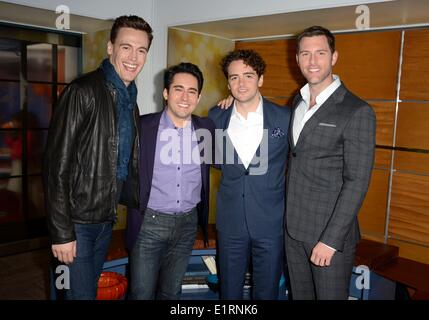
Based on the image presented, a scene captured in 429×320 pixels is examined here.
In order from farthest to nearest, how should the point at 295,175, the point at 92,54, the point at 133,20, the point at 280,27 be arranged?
the point at 92,54 < the point at 280,27 < the point at 295,175 < the point at 133,20

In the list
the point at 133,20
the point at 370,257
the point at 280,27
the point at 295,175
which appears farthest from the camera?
the point at 280,27

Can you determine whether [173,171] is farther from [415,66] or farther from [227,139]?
[415,66]

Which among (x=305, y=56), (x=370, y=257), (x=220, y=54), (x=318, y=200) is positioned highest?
(x=220, y=54)

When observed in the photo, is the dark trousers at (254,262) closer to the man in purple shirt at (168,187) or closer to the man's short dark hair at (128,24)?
the man in purple shirt at (168,187)

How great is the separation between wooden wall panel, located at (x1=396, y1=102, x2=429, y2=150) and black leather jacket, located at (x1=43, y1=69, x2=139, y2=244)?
100 inches

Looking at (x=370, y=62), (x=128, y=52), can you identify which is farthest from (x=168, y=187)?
(x=370, y=62)

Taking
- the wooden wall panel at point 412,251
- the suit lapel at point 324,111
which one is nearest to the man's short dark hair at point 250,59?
the suit lapel at point 324,111

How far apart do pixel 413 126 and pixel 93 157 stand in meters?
2.69

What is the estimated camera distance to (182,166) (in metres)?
2.20

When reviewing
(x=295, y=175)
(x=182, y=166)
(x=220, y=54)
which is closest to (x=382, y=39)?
(x=220, y=54)

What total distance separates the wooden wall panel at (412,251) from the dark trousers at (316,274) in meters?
1.69

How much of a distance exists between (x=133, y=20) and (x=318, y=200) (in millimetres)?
1276
